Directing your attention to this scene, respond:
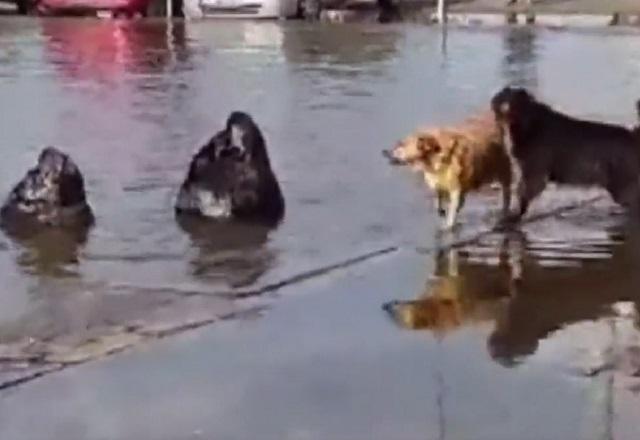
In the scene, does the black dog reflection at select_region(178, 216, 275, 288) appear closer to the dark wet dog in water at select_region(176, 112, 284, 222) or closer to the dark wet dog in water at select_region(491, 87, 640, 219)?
the dark wet dog in water at select_region(176, 112, 284, 222)

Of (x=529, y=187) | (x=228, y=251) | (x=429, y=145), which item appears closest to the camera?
(x=228, y=251)

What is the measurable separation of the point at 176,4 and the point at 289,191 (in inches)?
1031

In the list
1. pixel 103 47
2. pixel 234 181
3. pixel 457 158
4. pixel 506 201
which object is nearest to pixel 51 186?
pixel 234 181

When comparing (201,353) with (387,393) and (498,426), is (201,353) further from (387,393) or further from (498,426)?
(498,426)

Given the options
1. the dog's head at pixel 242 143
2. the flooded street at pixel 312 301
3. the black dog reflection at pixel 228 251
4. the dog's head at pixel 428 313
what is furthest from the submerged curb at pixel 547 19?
the dog's head at pixel 428 313

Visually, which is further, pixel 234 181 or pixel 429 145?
pixel 234 181

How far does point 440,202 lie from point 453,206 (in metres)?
0.31

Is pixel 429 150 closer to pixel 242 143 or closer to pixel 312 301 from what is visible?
pixel 242 143

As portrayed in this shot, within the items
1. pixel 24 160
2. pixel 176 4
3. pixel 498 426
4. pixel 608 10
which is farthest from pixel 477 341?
pixel 176 4

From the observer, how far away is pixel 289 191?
1233 cm

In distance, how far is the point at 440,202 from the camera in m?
11.1

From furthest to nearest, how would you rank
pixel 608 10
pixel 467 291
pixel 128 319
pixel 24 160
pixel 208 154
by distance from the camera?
pixel 608 10 < pixel 24 160 < pixel 208 154 < pixel 467 291 < pixel 128 319

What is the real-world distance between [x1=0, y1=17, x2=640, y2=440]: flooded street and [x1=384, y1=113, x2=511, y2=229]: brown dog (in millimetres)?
255

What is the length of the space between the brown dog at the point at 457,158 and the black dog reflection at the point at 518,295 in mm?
535
